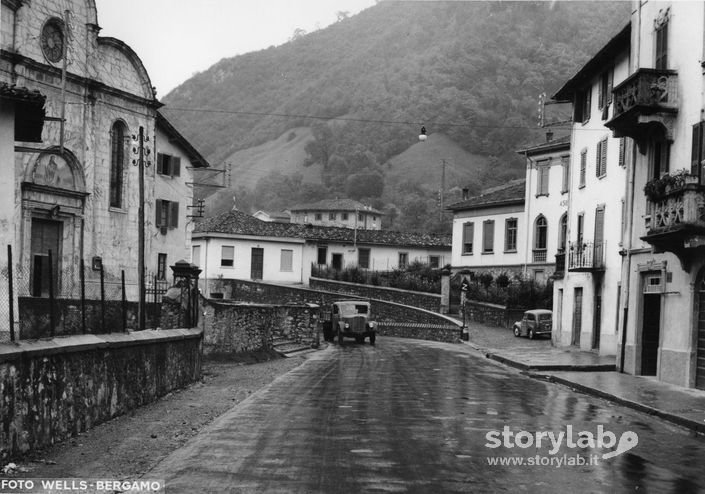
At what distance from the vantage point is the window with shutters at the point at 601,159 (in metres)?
31.3

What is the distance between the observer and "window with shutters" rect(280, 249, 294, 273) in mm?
67375

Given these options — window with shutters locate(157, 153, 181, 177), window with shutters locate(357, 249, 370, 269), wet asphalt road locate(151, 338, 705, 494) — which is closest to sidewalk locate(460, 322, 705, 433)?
wet asphalt road locate(151, 338, 705, 494)

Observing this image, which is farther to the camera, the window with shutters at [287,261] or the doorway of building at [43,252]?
the window with shutters at [287,261]

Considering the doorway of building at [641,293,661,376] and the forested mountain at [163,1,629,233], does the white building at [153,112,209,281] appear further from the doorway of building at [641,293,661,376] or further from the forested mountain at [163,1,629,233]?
the forested mountain at [163,1,629,233]

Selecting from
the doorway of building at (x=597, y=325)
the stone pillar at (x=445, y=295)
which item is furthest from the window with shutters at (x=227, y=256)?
the doorway of building at (x=597, y=325)

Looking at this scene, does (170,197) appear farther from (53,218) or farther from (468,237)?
(468,237)

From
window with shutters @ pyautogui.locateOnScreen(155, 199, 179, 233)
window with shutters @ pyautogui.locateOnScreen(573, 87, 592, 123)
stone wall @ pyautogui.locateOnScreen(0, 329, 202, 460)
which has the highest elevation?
window with shutters @ pyautogui.locateOnScreen(573, 87, 592, 123)

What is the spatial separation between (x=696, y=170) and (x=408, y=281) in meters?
38.4

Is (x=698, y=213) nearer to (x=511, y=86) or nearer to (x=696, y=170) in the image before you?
(x=696, y=170)

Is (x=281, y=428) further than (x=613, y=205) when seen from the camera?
No

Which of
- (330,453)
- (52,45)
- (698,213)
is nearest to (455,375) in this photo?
(698,213)

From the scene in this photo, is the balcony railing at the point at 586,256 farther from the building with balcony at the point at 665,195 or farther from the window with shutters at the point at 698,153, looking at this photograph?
the window with shutters at the point at 698,153

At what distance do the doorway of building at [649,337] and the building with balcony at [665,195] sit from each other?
0.09ft

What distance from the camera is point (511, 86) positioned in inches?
4385
